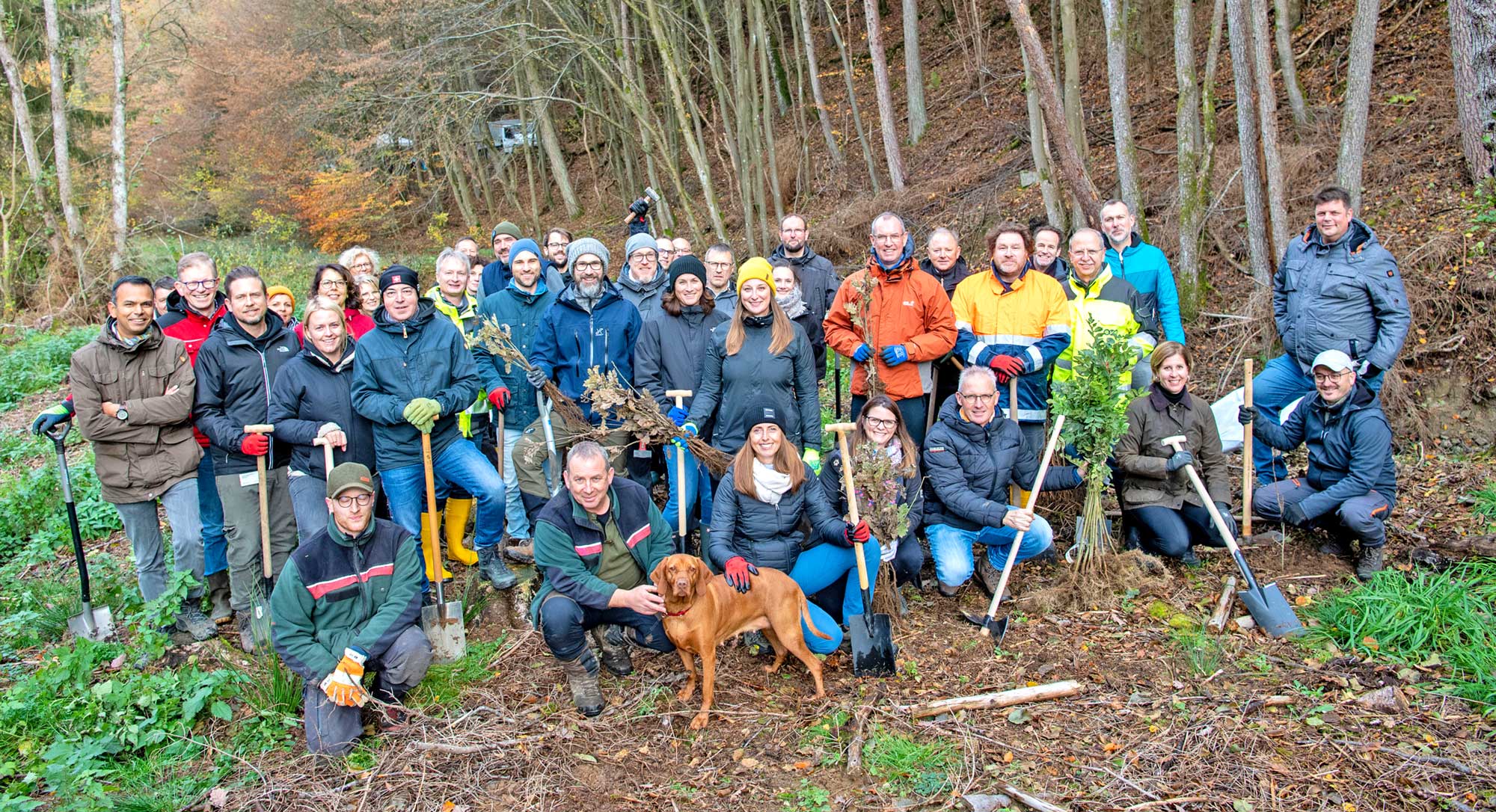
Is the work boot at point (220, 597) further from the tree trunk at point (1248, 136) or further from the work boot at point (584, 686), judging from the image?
the tree trunk at point (1248, 136)

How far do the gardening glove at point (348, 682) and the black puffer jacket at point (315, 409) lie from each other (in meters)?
1.36

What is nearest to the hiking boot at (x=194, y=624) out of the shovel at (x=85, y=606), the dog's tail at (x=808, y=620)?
the shovel at (x=85, y=606)

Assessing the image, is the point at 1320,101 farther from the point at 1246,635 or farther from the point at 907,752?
the point at 907,752

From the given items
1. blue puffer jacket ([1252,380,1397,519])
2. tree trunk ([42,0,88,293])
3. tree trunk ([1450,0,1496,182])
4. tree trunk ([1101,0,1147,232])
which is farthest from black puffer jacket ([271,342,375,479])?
tree trunk ([42,0,88,293])

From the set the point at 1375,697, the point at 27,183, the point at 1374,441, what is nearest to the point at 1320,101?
the point at 1374,441

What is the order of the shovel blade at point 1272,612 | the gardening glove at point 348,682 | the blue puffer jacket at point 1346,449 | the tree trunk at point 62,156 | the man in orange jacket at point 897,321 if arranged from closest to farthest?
the gardening glove at point 348,682 → the shovel blade at point 1272,612 → the blue puffer jacket at point 1346,449 → the man in orange jacket at point 897,321 → the tree trunk at point 62,156

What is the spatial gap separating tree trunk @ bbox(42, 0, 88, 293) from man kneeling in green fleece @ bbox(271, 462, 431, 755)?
55.4 ft

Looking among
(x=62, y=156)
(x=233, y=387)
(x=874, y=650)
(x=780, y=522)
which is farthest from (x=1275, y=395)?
(x=62, y=156)

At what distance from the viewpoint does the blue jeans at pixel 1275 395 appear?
5.95 m

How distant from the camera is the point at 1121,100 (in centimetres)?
831

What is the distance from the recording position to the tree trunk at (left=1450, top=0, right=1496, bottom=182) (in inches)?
284

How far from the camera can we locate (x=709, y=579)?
13.2 ft

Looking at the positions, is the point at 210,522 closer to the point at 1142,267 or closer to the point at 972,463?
the point at 972,463

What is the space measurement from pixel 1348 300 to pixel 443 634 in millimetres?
5947
